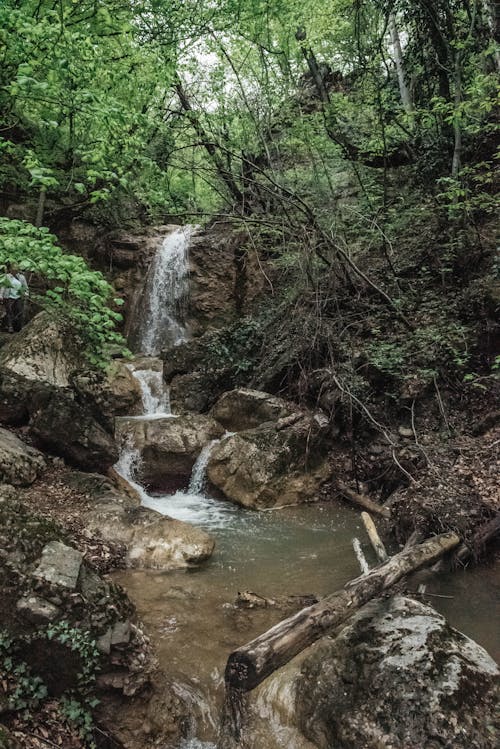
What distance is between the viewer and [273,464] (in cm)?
805

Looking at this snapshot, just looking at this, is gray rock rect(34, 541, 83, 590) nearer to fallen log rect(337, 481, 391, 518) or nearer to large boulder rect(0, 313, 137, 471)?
large boulder rect(0, 313, 137, 471)

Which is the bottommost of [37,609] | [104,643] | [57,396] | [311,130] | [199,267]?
[104,643]

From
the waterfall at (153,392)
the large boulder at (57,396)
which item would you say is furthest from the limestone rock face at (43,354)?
the waterfall at (153,392)

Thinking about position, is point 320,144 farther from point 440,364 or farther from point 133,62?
point 440,364

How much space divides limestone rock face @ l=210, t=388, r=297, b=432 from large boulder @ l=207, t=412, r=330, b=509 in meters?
0.62

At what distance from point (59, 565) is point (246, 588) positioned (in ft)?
8.24

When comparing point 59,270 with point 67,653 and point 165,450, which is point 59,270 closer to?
point 67,653

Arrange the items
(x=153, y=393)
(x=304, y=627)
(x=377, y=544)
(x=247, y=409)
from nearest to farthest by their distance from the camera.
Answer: (x=304, y=627) → (x=377, y=544) → (x=247, y=409) → (x=153, y=393)

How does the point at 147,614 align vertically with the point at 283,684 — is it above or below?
above

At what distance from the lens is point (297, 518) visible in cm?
742

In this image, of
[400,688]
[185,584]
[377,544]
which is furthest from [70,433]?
[400,688]

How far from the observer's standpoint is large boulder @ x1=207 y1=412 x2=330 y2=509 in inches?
313

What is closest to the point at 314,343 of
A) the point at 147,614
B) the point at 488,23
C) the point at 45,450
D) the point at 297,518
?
the point at 297,518

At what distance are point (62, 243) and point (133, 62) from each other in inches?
321
